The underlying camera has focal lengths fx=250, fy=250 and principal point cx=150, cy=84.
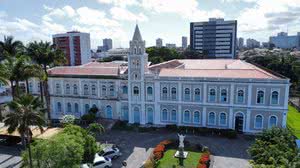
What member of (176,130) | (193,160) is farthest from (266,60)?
(193,160)

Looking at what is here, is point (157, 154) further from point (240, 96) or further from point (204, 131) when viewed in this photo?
point (240, 96)

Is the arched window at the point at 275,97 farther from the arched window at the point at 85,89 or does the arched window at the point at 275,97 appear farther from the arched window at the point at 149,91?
the arched window at the point at 85,89

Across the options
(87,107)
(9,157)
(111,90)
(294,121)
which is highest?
(111,90)

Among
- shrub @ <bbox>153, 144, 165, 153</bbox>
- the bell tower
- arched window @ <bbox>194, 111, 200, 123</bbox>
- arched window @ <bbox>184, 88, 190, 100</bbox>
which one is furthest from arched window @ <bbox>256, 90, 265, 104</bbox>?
the bell tower

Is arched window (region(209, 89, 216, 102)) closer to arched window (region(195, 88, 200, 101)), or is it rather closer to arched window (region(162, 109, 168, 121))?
arched window (region(195, 88, 200, 101))

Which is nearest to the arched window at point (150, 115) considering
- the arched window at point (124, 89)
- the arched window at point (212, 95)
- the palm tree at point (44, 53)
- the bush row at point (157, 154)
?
the arched window at point (124, 89)

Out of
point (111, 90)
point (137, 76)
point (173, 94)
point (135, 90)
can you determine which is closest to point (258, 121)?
point (173, 94)

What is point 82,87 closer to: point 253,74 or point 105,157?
point 105,157
